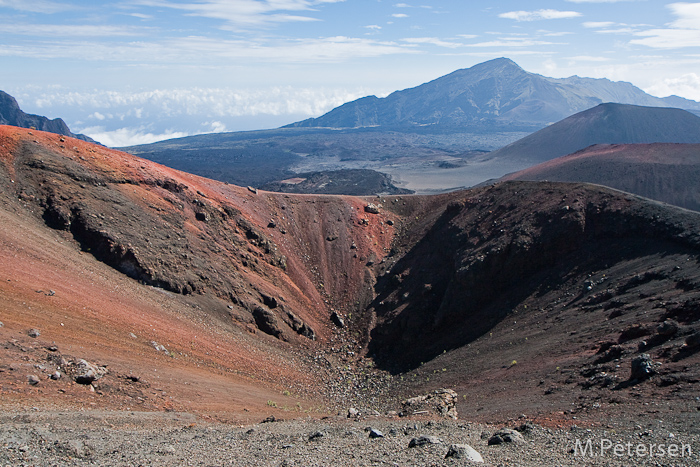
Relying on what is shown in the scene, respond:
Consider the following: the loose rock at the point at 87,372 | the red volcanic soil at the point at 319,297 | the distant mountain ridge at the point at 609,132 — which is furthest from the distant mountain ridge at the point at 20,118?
the loose rock at the point at 87,372

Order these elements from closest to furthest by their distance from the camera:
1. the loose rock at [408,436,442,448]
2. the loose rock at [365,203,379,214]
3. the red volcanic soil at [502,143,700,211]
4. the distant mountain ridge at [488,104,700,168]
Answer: the loose rock at [408,436,442,448], the loose rock at [365,203,379,214], the red volcanic soil at [502,143,700,211], the distant mountain ridge at [488,104,700,168]

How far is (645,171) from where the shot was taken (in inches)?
2547

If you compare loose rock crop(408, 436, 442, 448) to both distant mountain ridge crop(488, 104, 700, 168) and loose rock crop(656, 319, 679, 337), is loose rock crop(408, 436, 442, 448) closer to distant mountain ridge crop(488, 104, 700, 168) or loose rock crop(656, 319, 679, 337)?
loose rock crop(656, 319, 679, 337)

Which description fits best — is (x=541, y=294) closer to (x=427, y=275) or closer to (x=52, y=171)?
(x=427, y=275)

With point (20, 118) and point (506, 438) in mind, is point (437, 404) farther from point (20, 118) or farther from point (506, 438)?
point (20, 118)

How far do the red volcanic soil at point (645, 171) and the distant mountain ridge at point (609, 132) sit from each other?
57.2 m

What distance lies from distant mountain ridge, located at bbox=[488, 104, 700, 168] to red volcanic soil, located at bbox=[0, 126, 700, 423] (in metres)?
105

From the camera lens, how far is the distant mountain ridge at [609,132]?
134 metres

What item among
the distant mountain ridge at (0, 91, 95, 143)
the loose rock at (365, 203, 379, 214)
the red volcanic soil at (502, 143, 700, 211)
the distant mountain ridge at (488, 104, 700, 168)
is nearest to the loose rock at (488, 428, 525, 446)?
the loose rock at (365, 203, 379, 214)

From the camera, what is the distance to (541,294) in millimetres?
27156

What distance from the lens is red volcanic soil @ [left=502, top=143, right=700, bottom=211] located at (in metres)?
59.4

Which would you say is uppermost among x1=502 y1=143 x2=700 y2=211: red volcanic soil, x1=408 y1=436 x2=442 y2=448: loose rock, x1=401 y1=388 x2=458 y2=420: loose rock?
x1=502 y1=143 x2=700 y2=211: red volcanic soil

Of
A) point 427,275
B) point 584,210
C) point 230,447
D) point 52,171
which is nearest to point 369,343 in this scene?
point 427,275

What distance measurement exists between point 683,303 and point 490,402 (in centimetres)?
871
